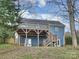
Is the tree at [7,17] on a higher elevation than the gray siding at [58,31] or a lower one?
higher

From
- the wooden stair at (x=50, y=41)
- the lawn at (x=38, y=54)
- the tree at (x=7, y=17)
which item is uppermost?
the tree at (x=7, y=17)

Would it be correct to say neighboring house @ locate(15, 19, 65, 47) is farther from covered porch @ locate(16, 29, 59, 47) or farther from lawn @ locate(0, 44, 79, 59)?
lawn @ locate(0, 44, 79, 59)

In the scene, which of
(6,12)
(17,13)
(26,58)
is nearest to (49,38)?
(17,13)

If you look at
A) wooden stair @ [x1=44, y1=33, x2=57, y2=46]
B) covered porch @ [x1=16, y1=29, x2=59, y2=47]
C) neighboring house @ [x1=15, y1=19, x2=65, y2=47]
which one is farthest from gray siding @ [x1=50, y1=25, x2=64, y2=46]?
wooden stair @ [x1=44, y1=33, x2=57, y2=46]

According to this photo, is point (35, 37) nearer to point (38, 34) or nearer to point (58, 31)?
point (38, 34)

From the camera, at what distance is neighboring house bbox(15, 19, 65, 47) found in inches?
1935

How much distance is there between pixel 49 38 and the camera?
49438mm

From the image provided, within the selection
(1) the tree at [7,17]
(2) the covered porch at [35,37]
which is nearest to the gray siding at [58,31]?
(2) the covered porch at [35,37]

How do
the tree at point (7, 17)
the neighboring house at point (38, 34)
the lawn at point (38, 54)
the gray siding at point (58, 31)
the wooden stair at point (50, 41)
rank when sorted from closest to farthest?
the lawn at point (38, 54) → the tree at point (7, 17) → the wooden stair at point (50, 41) → the neighboring house at point (38, 34) → the gray siding at point (58, 31)

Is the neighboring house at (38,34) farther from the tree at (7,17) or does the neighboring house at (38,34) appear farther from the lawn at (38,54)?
the lawn at (38,54)

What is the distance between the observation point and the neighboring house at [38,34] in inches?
1935

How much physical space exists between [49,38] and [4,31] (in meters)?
17.1

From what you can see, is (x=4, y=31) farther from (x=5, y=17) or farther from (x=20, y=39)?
(x=20, y=39)

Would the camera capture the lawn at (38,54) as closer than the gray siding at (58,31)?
Yes
